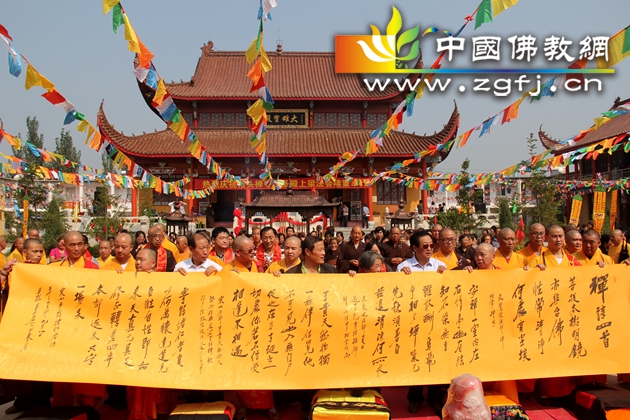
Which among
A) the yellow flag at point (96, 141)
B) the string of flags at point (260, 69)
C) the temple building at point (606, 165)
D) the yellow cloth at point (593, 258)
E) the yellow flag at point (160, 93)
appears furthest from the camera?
the temple building at point (606, 165)

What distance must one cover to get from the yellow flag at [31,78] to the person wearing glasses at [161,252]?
2.29 m

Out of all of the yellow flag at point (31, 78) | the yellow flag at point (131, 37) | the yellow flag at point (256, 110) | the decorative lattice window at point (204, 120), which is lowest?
the yellow flag at point (31, 78)

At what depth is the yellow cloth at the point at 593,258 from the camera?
17.8 ft

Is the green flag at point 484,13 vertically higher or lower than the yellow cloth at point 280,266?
higher

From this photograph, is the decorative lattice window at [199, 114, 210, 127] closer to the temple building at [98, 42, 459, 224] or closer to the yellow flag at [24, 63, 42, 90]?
the temple building at [98, 42, 459, 224]

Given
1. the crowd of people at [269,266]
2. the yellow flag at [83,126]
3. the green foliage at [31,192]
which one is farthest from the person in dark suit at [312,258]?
the green foliage at [31,192]

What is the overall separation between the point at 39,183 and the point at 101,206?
10.3 feet

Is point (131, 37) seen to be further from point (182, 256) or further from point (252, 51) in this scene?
point (182, 256)

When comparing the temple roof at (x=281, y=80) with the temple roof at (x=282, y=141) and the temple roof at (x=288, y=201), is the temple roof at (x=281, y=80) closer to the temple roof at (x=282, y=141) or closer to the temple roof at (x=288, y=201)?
the temple roof at (x=282, y=141)

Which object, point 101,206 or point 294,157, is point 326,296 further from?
point 294,157

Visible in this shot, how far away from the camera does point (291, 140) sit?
25688 mm

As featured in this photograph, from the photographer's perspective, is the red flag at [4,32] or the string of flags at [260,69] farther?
the string of flags at [260,69]

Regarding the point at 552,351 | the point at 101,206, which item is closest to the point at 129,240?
the point at 552,351

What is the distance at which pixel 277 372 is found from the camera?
3.98 meters
